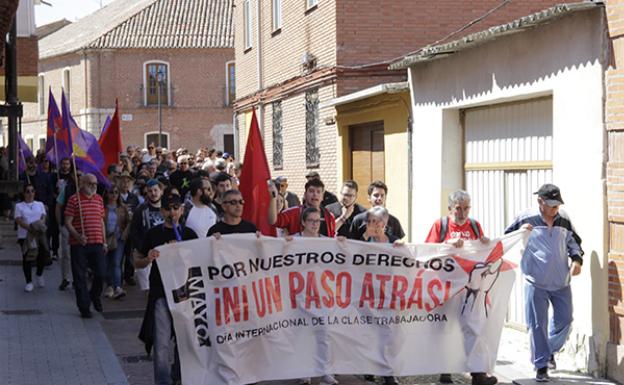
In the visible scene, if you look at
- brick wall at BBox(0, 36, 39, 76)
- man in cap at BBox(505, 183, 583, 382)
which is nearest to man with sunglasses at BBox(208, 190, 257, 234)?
man in cap at BBox(505, 183, 583, 382)

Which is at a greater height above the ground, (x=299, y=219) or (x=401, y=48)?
(x=401, y=48)

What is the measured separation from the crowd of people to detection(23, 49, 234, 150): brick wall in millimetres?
37998

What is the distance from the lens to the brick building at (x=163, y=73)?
173ft

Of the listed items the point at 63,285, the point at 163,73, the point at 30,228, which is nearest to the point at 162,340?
the point at 30,228

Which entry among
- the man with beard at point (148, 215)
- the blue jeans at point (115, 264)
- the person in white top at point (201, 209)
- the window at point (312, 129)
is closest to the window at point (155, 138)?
the window at point (312, 129)

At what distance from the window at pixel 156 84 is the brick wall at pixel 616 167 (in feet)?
150

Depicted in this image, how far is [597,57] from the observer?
9.38m

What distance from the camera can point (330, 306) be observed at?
29.3 feet

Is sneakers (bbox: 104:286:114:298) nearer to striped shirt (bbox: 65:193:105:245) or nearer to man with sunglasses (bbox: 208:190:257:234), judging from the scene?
striped shirt (bbox: 65:193:105:245)

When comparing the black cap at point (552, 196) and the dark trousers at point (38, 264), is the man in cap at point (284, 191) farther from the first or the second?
the black cap at point (552, 196)

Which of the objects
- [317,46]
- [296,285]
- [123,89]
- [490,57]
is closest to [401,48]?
[317,46]

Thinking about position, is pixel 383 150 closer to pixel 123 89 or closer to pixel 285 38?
pixel 285 38

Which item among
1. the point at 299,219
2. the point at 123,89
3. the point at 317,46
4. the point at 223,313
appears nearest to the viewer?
the point at 223,313

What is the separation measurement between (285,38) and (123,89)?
32029 millimetres
